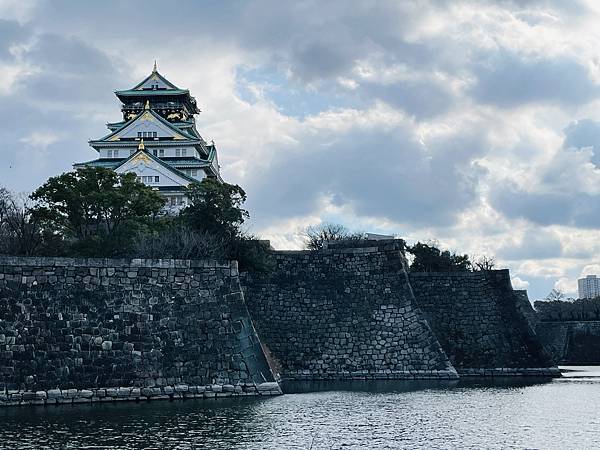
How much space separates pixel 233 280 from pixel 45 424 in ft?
32.2

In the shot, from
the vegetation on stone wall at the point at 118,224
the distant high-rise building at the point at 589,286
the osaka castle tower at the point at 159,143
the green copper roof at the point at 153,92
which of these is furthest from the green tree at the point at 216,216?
the distant high-rise building at the point at 589,286

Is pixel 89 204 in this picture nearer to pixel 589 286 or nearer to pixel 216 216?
pixel 216 216

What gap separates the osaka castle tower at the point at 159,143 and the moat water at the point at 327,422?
3812 centimetres

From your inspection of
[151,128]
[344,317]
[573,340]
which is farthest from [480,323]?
[151,128]

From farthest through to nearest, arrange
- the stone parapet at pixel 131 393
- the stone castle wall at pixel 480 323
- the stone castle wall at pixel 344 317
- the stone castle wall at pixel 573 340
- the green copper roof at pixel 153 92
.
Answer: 1. the green copper roof at pixel 153 92
2. the stone castle wall at pixel 573 340
3. the stone castle wall at pixel 480 323
4. the stone castle wall at pixel 344 317
5. the stone parapet at pixel 131 393

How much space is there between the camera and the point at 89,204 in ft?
128

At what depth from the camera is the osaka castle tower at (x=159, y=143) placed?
6222 cm

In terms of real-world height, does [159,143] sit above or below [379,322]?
above

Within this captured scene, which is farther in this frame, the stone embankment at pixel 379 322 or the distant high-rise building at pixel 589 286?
the distant high-rise building at pixel 589 286

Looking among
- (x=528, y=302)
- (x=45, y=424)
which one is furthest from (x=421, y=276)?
(x=45, y=424)

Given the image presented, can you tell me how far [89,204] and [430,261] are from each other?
20576 mm

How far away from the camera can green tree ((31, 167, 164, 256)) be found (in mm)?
38375

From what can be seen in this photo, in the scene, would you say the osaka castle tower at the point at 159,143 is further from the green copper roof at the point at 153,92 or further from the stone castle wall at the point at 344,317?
the stone castle wall at the point at 344,317

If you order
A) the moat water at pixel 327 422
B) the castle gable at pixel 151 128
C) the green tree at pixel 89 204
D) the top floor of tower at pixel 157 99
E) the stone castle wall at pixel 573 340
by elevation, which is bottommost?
the moat water at pixel 327 422
